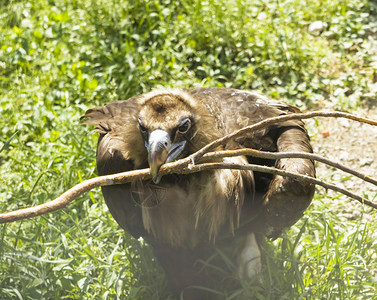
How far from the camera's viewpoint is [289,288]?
357 centimetres

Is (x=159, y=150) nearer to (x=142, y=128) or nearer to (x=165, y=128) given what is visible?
(x=165, y=128)

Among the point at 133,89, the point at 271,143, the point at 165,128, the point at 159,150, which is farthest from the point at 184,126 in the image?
the point at 133,89

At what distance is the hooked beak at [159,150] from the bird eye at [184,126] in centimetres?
6

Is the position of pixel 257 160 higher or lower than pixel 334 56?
higher

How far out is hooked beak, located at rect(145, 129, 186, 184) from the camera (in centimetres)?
262

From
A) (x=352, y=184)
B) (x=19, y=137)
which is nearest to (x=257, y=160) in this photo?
(x=352, y=184)

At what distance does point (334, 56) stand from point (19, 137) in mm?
2746

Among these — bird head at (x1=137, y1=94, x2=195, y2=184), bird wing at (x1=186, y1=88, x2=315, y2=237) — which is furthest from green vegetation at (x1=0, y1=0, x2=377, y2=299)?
bird head at (x1=137, y1=94, x2=195, y2=184)

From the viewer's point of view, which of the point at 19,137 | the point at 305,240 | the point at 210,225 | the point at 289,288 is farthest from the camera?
the point at 19,137

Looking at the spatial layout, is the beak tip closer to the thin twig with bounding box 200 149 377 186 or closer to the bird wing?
the thin twig with bounding box 200 149 377 186

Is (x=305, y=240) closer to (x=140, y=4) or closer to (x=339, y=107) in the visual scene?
(x=339, y=107)

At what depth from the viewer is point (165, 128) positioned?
9.16 ft

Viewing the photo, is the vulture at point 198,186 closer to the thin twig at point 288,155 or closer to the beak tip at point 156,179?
the beak tip at point 156,179

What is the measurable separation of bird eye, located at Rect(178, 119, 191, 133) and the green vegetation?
3.62 feet
